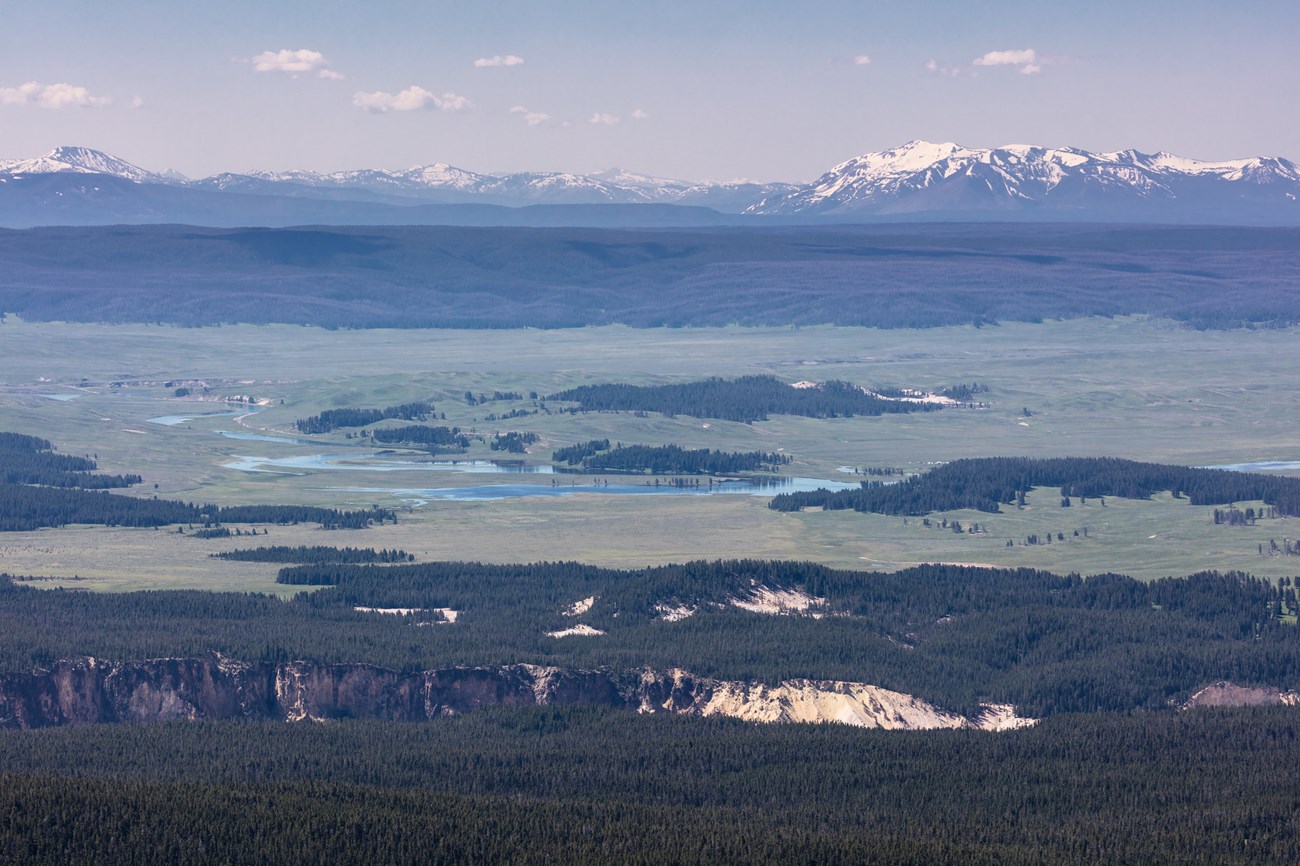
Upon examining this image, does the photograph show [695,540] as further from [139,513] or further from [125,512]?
[125,512]

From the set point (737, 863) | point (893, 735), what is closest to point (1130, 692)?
point (893, 735)

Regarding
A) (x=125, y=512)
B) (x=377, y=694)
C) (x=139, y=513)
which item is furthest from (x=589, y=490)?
(x=377, y=694)

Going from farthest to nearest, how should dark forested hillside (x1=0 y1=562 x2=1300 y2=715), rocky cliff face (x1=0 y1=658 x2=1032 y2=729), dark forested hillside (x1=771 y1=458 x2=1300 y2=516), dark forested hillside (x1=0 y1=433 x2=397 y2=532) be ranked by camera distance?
dark forested hillside (x1=771 y1=458 x2=1300 y2=516), dark forested hillside (x1=0 y1=433 x2=397 y2=532), dark forested hillside (x1=0 y1=562 x2=1300 y2=715), rocky cliff face (x1=0 y1=658 x2=1032 y2=729)

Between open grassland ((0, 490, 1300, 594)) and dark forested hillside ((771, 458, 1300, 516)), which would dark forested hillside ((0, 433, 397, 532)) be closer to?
open grassland ((0, 490, 1300, 594))

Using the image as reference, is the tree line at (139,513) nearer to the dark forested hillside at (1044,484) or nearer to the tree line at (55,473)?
the tree line at (55,473)

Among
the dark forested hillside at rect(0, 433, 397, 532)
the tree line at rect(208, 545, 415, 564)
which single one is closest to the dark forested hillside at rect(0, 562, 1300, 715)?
the tree line at rect(208, 545, 415, 564)

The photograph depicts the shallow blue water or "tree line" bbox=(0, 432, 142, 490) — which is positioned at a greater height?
"tree line" bbox=(0, 432, 142, 490)

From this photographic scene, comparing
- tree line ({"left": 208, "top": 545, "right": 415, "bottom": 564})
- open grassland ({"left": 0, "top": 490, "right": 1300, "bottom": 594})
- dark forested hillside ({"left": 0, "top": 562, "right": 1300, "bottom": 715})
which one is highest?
dark forested hillside ({"left": 0, "top": 562, "right": 1300, "bottom": 715})

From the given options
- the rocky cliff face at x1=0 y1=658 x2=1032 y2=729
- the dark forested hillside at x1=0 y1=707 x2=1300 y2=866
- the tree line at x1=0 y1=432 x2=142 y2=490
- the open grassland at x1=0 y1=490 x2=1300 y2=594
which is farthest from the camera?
the tree line at x1=0 y1=432 x2=142 y2=490

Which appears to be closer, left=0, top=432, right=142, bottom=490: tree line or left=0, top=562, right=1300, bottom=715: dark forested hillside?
left=0, top=562, right=1300, bottom=715: dark forested hillside
